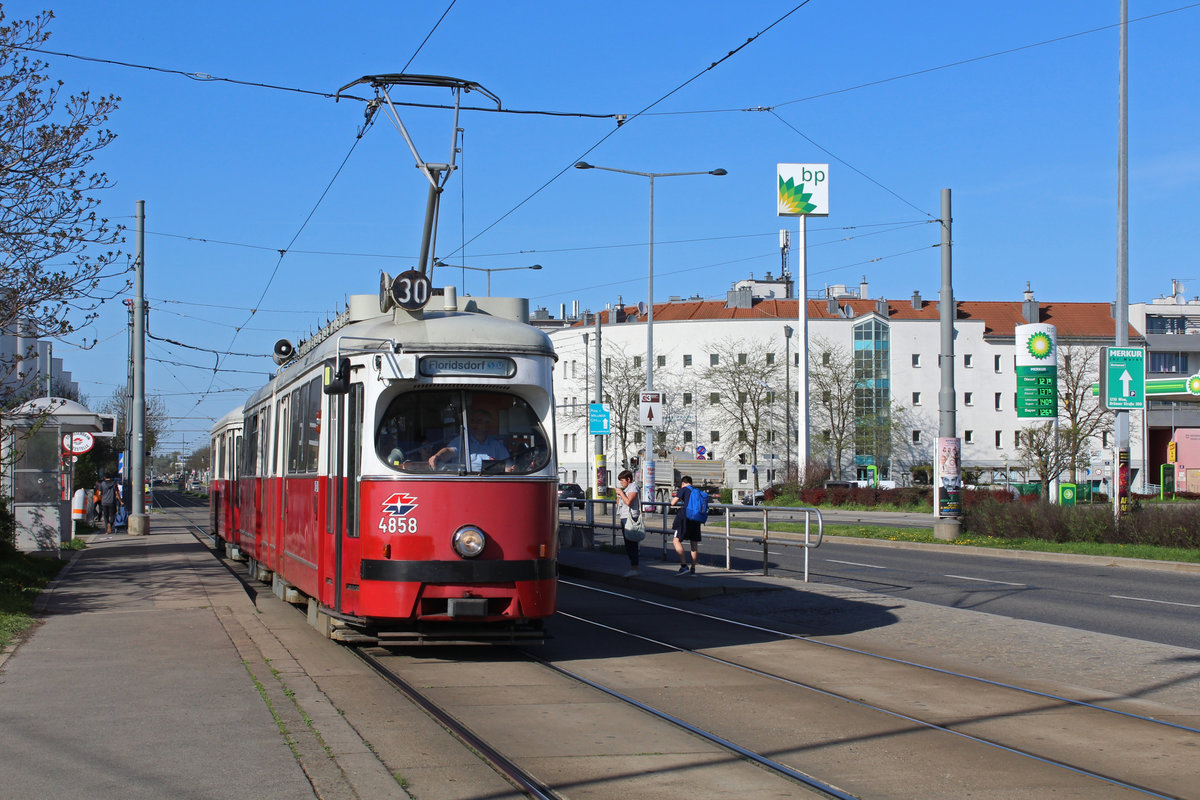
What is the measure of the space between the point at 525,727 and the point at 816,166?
60772 mm

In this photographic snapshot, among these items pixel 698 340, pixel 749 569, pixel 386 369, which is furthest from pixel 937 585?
pixel 698 340

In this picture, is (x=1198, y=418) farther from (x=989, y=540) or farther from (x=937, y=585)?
(x=937, y=585)

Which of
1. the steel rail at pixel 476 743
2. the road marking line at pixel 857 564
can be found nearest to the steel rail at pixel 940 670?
the steel rail at pixel 476 743

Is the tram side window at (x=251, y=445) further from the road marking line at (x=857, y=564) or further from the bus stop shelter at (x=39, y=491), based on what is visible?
the road marking line at (x=857, y=564)

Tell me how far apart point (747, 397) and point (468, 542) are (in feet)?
254

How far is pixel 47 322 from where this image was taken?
50.5ft

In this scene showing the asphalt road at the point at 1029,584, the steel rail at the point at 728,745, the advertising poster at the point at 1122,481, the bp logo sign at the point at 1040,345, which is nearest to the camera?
the steel rail at the point at 728,745

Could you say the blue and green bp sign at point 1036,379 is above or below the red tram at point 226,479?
above

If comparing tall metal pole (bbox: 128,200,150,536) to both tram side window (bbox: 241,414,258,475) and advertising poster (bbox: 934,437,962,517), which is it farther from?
advertising poster (bbox: 934,437,962,517)

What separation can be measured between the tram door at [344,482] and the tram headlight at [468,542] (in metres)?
0.92

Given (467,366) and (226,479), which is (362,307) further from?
(226,479)

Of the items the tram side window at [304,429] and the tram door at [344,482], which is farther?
the tram side window at [304,429]

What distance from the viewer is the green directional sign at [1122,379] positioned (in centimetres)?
2736

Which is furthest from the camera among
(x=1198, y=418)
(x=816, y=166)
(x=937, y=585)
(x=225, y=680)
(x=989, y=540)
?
Result: (x=1198, y=418)
